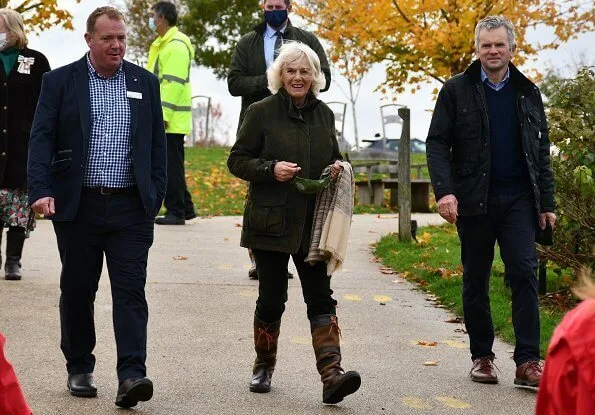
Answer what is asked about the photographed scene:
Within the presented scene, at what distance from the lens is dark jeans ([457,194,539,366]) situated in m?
7.05

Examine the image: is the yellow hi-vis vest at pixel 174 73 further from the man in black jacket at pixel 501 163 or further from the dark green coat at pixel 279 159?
the dark green coat at pixel 279 159

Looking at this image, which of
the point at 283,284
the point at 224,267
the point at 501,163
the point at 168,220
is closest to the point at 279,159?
the point at 283,284

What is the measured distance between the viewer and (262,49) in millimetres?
9586

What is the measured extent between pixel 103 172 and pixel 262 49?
344 centimetres

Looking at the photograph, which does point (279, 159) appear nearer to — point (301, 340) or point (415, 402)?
point (415, 402)

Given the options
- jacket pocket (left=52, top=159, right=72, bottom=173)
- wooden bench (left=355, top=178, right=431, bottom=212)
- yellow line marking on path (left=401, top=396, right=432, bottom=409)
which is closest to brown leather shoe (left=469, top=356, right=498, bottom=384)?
yellow line marking on path (left=401, top=396, right=432, bottom=409)

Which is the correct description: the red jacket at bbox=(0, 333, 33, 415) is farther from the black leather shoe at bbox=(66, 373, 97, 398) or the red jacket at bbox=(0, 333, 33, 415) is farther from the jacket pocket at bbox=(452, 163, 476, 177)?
the jacket pocket at bbox=(452, 163, 476, 177)

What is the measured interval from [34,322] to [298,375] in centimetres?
217

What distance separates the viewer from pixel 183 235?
13.6 m

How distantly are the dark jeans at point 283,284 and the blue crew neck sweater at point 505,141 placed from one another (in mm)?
1179

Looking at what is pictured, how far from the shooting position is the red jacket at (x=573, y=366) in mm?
2607

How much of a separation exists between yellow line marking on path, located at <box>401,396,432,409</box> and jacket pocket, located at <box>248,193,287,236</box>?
1083mm

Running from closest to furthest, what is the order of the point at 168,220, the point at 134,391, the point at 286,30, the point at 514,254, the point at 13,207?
the point at 134,391 → the point at 514,254 → the point at 286,30 → the point at 13,207 → the point at 168,220

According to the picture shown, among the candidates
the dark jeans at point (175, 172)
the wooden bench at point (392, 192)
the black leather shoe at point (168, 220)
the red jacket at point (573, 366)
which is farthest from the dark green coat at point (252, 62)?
the wooden bench at point (392, 192)
